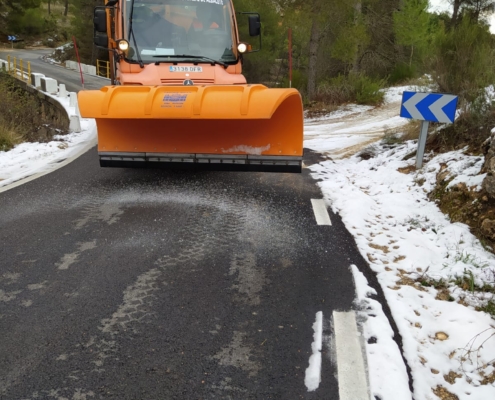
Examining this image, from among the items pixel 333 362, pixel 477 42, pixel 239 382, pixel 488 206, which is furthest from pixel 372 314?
pixel 477 42

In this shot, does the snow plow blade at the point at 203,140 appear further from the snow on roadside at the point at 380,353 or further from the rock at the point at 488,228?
the snow on roadside at the point at 380,353

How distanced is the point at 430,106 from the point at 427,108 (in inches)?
2.0

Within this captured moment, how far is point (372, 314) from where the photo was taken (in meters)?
2.92

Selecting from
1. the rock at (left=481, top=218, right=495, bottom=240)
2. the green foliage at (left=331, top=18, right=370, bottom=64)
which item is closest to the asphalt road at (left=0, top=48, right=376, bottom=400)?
the rock at (left=481, top=218, right=495, bottom=240)

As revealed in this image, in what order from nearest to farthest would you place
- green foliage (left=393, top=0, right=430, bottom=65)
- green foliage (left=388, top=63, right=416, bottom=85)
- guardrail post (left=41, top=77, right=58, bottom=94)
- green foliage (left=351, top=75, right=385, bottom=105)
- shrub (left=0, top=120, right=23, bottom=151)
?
1. shrub (left=0, top=120, right=23, bottom=151)
2. green foliage (left=351, top=75, right=385, bottom=105)
3. guardrail post (left=41, top=77, right=58, bottom=94)
4. green foliage (left=393, top=0, right=430, bottom=65)
5. green foliage (left=388, top=63, right=416, bottom=85)

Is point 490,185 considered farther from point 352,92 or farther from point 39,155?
point 352,92

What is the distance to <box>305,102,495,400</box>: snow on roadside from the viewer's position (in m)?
2.43

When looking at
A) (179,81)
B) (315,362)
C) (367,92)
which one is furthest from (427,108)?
(367,92)

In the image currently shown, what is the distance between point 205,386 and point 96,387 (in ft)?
1.84

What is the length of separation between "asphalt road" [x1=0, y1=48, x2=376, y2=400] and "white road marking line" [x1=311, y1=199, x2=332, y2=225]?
9 cm

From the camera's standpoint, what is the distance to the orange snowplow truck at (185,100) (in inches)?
189

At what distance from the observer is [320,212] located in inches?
197

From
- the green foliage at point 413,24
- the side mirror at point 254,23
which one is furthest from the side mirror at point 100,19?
the green foliage at point 413,24

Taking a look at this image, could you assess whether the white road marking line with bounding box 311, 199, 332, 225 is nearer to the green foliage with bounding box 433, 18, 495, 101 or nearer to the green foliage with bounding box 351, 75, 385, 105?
the green foliage with bounding box 433, 18, 495, 101
